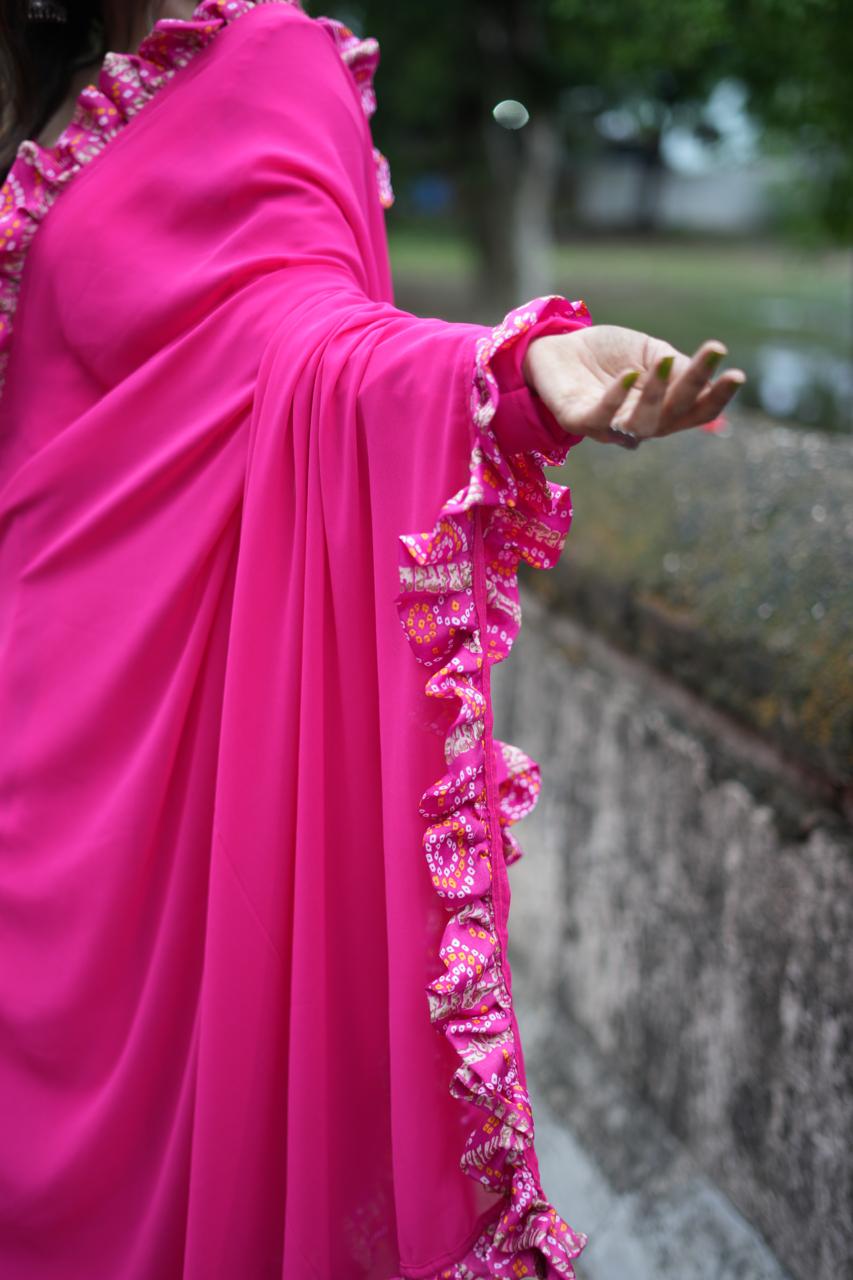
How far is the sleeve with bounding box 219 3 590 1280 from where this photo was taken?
1083mm

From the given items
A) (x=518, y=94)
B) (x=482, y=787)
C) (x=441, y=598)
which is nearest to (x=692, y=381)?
(x=441, y=598)

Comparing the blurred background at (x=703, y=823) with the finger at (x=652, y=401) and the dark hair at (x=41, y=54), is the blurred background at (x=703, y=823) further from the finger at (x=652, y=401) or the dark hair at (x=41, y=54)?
the dark hair at (x=41, y=54)

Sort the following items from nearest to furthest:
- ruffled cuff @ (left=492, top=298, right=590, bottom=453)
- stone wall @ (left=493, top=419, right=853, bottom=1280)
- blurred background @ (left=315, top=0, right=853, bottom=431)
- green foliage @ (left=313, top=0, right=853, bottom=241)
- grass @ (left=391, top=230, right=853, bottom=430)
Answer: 1. ruffled cuff @ (left=492, top=298, right=590, bottom=453)
2. stone wall @ (left=493, top=419, right=853, bottom=1280)
3. green foliage @ (left=313, top=0, right=853, bottom=241)
4. blurred background @ (left=315, top=0, right=853, bottom=431)
5. grass @ (left=391, top=230, right=853, bottom=430)

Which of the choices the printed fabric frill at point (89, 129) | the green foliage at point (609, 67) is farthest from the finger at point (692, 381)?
the green foliage at point (609, 67)

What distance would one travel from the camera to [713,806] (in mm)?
1860

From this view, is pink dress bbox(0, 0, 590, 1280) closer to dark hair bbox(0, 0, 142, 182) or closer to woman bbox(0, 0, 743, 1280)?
woman bbox(0, 0, 743, 1280)

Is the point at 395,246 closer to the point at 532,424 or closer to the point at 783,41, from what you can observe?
the point at 783,41

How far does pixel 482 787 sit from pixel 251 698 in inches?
11.1

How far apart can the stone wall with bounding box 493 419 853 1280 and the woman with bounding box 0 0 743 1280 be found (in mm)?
566

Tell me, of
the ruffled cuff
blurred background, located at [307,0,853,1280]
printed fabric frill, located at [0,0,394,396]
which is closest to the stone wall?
blurred background, located at [307,0,853,1280]

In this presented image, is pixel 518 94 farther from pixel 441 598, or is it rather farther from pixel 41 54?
pixel 441 598

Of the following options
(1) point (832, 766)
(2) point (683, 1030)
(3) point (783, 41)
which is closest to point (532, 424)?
(1) point (832, 766)

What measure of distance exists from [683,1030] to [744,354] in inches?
133

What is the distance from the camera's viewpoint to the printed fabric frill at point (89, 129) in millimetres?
1438
